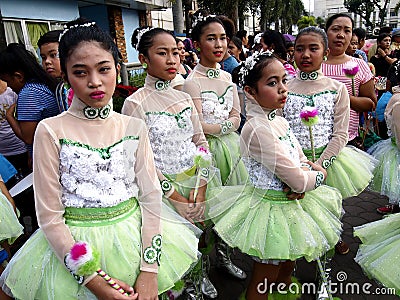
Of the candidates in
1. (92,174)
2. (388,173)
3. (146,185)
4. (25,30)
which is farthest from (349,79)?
(25,30)

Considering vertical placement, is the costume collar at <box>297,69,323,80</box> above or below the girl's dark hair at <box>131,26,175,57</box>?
below

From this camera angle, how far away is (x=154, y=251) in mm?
1732

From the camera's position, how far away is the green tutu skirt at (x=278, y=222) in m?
2.10

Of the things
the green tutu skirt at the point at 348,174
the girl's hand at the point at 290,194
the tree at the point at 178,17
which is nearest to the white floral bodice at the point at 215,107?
the green tutu skirt at the point at 348,174

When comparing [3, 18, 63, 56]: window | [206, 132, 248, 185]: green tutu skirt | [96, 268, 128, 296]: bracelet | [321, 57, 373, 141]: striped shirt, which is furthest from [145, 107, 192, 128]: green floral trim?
[3, 18, 63, 56]: window

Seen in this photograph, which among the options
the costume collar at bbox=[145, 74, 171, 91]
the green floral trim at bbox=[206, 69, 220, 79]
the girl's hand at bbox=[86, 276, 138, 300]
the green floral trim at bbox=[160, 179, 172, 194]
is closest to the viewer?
the girl's hand at bbox=[86, 276, 138, 300]

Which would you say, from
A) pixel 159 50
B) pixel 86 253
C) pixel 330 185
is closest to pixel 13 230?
pixel 86 253

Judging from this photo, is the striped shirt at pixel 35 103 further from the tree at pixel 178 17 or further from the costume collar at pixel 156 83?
the tree at pixel 178 17

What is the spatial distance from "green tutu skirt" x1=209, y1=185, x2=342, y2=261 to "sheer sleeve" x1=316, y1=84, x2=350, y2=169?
0.37m

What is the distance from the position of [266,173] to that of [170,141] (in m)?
0.71

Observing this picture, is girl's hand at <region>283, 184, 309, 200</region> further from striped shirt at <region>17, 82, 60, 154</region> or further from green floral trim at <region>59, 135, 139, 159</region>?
striped shirt at <region>17, 82, 60, 154</region>

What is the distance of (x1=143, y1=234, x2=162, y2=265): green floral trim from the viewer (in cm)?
171

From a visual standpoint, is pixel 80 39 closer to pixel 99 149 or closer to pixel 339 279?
pixel 99 149

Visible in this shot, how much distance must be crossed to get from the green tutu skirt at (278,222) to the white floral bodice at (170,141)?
0.41 metres
